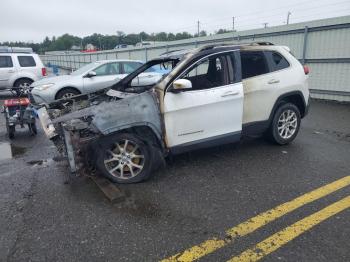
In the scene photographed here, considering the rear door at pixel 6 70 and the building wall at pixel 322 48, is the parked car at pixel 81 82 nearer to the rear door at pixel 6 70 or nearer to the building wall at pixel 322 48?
the rear door at pixel 6 70

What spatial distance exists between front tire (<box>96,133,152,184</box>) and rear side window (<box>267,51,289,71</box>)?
A: 104 inches

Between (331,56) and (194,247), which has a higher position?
(331,56)

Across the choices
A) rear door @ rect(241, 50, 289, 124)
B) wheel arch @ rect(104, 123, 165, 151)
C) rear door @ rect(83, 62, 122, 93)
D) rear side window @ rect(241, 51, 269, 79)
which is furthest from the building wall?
wheel arch @ rect(104, 123, 165, 151)

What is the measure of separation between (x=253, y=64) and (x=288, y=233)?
2.88 meters

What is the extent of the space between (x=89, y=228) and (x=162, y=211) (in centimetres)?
81

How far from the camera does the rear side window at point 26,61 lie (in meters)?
13.2

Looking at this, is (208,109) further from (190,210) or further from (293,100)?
(293,100)

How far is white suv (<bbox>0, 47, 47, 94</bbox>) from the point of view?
12.9 m

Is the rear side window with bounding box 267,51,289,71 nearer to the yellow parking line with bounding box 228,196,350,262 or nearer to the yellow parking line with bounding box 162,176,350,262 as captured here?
the yellow parking line with bounding box 162,176,350,262

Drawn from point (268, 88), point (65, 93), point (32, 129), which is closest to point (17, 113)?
point (32, 129)

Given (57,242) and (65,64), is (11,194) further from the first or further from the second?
(65,64)

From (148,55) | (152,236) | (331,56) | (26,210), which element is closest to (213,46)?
(152,236)

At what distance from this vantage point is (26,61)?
13.3m

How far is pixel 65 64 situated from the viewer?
4553cm
